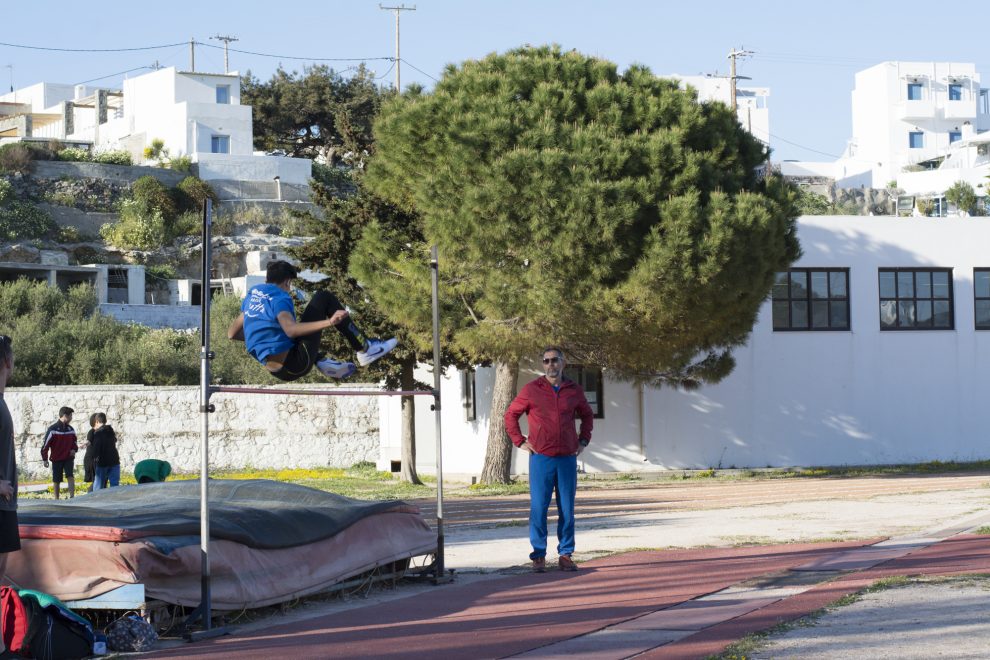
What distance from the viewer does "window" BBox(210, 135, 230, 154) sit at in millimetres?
76062

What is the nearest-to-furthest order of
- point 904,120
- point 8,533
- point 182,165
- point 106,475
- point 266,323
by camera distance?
point 8,533 < point 266,323 < point 106,475 < point 182,165 < point 904,120

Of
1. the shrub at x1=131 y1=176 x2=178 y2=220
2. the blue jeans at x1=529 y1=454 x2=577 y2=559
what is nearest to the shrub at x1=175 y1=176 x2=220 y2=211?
the shrub at x1=131 y1=176 x2=178 y2=220

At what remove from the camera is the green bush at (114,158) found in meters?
73.4

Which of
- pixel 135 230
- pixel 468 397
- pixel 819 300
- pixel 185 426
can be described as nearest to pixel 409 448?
pixel 468 397

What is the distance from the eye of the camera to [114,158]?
7381cm

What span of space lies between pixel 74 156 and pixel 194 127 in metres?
7.35

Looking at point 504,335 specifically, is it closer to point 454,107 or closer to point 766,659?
point 454,107

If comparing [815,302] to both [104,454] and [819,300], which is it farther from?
[104,454]

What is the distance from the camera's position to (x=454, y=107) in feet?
75.0

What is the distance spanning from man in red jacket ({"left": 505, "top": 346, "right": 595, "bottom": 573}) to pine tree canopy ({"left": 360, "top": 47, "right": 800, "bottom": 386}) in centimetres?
1070

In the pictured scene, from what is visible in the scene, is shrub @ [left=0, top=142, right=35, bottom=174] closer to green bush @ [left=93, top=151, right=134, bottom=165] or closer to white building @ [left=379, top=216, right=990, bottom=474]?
green bush @ [left=93, top=151, right=134, bottom=165]

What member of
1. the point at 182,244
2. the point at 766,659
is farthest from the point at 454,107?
the point at 182,244

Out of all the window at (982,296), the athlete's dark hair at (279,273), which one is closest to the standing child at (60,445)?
the athlete's dark hair at (279,273)

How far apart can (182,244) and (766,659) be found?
209ft
